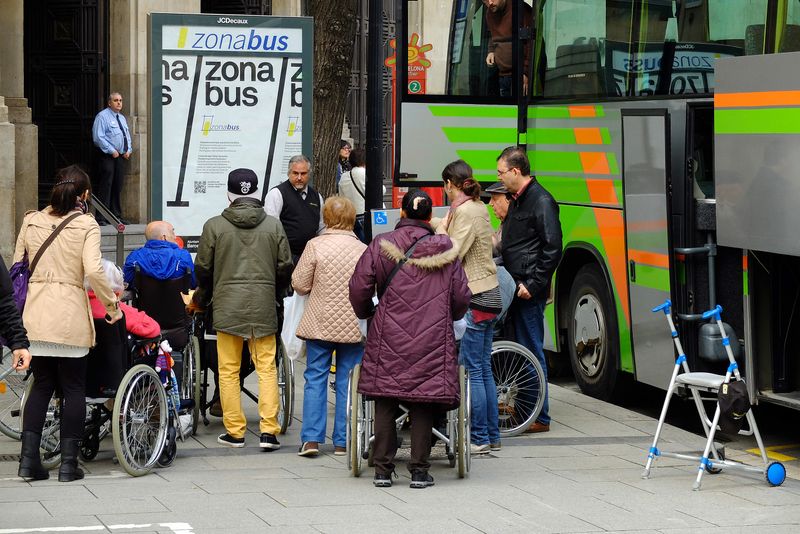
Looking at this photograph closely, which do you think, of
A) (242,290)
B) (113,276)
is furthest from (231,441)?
(113,276)

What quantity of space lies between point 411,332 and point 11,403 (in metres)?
3.16

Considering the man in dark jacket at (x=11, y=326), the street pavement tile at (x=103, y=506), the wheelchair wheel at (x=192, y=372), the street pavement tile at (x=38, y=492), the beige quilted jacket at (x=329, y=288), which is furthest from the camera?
the wheelchair wheel at (x=192, y=372)

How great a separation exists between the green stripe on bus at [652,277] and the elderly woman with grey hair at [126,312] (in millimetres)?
3638

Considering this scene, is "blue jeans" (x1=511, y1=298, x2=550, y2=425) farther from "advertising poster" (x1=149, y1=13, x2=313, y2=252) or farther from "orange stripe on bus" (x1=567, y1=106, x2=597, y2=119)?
"advertising poster" (x1=149, y1=13, x2=313, y2=252)

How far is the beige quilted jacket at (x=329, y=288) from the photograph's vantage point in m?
8.95

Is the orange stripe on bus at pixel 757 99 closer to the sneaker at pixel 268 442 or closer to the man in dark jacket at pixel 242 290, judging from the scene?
the man in dark jacket at pixel 242 290

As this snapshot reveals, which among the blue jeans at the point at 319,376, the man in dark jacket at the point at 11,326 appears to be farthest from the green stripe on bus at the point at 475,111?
the man in dark jacket at the point at 11,326

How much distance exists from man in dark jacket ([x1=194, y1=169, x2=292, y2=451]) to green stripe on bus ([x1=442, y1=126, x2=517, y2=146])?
3.16 m

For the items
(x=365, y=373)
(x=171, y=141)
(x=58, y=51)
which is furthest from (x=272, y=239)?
(x=58, y=51)

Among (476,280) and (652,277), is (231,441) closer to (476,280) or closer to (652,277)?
(476,280)

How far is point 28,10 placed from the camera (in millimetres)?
20484

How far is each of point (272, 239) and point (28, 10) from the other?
12478 mm

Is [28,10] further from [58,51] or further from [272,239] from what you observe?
[272,239]

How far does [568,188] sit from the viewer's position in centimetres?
1182
